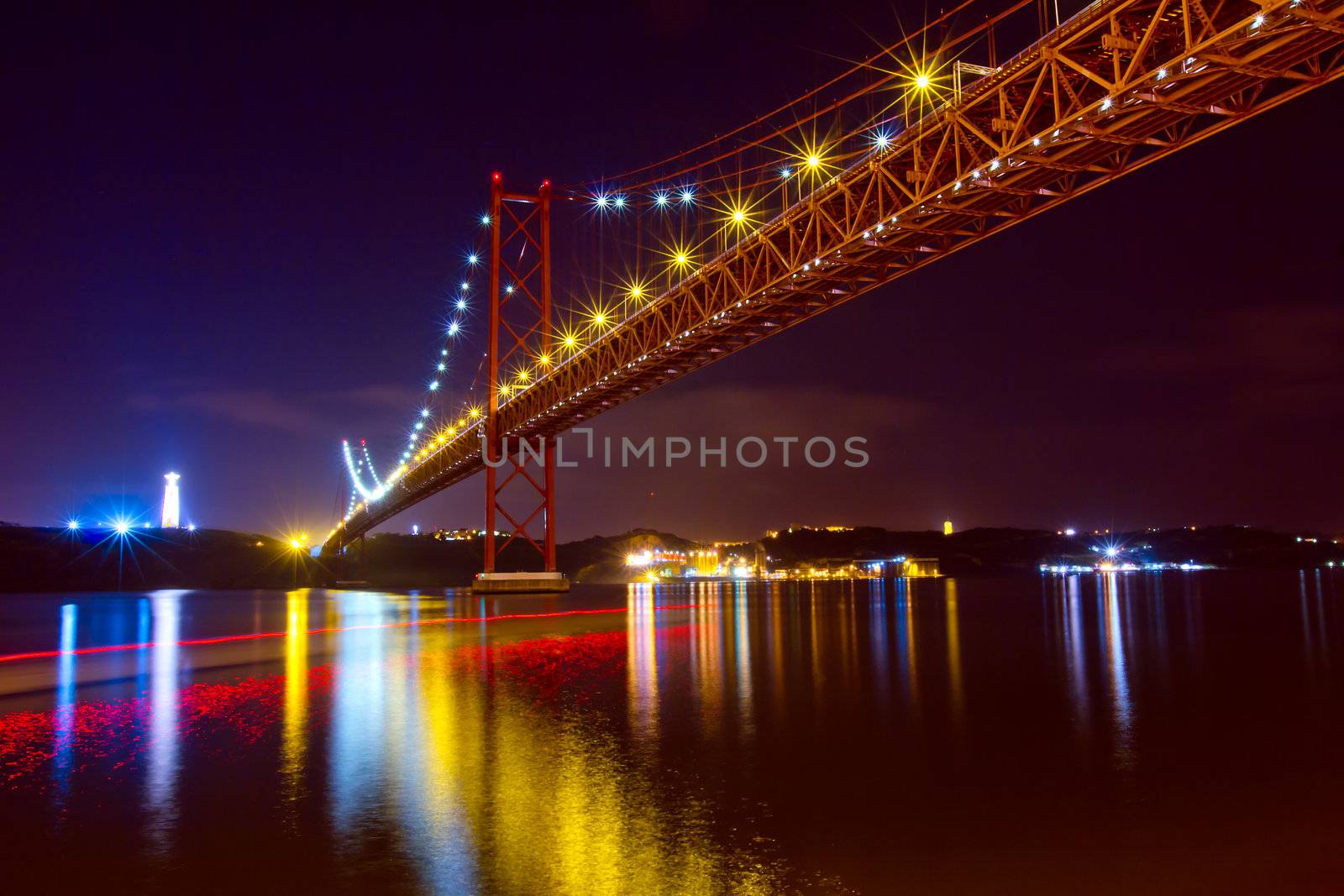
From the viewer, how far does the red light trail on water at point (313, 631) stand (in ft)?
53.5

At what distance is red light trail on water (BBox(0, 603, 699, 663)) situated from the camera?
16.3 m

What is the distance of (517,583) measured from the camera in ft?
139

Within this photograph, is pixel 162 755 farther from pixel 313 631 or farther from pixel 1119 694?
pixel 313 631

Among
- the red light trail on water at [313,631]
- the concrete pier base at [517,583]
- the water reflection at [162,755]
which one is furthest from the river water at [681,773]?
the concrete pier base at [517,583]

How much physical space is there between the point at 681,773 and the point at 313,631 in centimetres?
1685

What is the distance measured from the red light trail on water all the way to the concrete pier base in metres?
11.4

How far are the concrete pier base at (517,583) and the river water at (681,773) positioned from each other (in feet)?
91.4

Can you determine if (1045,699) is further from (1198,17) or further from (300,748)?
(1198,17)

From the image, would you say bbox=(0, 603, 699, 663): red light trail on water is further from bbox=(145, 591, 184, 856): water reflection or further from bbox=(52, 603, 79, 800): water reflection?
bbox=(145, 591, 184, 856): water reflection

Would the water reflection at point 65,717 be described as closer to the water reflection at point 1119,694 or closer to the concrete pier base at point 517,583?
the water reflection at point 1119,694

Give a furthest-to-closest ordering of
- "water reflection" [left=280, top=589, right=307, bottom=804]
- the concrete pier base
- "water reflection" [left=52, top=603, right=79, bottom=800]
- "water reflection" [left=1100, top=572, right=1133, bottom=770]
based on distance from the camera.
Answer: the concrete pier base, "water reflection" [left=1100, top=572, right=1133, bottom=770], "water reflection" [left=52, top=603, right=79, bottom=800], "water reflection" [left=280, top=589, right=307, bottom=804]

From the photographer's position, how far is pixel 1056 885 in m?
3.99

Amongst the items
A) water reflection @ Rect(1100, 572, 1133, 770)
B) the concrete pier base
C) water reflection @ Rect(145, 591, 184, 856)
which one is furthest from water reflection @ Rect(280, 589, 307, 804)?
the concrete pier base

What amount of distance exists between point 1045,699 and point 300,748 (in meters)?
6.58
